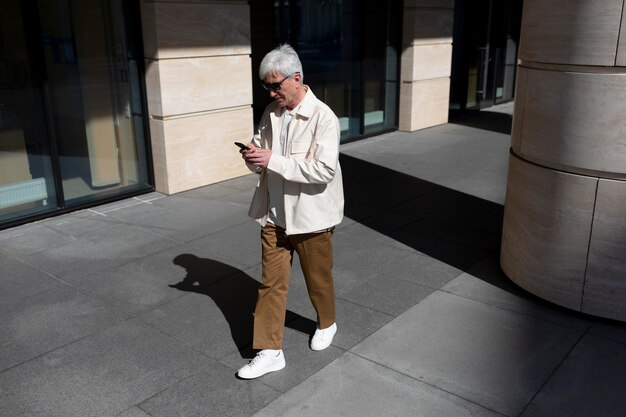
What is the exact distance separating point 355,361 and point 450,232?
291 cm

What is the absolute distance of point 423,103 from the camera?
12672mm

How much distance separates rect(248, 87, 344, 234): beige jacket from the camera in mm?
3580

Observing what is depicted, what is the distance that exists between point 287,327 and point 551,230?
2156 mm

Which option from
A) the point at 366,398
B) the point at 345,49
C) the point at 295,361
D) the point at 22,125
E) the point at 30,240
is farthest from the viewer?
the point at 345,49

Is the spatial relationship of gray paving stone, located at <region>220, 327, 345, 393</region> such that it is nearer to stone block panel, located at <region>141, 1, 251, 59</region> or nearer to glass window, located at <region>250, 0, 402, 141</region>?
stone block panel, located at <region>141, 1, 251, 59</region>

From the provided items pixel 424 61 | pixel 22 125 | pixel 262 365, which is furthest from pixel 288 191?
pixel 424 61

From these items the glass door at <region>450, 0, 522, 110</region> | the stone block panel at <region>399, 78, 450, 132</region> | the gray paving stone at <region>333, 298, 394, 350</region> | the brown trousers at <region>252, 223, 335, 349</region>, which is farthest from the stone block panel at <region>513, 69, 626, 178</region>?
the glass door at <region>450, 0, 522, 110</region>

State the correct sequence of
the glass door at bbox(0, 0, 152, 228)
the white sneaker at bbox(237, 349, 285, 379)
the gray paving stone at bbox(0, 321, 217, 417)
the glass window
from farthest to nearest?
the glass window
the glass door at bbox(0, 0, 152, 228)
the white sneaker at bbox(237, 349, 285, 379)
the gray paving stone at bbox(0, 321, 217, 417)

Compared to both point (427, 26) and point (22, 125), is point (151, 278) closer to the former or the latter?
point (22, 125)

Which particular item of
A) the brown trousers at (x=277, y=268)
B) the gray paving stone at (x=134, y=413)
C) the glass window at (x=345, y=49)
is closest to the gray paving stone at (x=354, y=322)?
the brown trousers at (x=277, y=268)

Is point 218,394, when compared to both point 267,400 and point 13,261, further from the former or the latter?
point 13,261

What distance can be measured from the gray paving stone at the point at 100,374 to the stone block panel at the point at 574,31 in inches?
129

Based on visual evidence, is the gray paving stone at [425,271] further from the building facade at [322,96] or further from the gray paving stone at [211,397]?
the gray paving stone at [211,397]

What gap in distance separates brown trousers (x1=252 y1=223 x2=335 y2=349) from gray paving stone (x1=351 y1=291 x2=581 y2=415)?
0.68m
